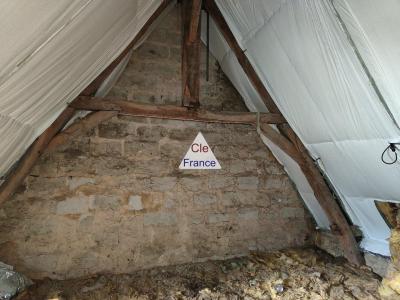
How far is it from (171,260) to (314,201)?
180 cm

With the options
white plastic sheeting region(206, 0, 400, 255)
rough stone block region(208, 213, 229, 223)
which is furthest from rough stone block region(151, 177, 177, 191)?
white plastic sheeting region(206, 0, 400, 255)

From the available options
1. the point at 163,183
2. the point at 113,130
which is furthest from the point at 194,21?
the point at 163,183

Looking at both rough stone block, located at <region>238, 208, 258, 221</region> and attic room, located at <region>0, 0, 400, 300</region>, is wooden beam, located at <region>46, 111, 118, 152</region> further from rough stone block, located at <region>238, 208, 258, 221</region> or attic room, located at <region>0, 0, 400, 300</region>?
rough stone block, located at <region>238, 208, 258, 221</region>

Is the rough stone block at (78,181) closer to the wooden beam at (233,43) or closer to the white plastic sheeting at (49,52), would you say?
the white plastic sheeting at (49,52)

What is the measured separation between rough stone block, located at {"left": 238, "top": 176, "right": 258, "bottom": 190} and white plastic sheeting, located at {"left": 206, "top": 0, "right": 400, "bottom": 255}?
18.3 inches

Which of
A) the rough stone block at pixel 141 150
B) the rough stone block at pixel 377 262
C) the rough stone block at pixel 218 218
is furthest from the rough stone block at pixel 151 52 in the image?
the rough stone block at pixel 377 262

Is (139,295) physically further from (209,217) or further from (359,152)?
(359,152)

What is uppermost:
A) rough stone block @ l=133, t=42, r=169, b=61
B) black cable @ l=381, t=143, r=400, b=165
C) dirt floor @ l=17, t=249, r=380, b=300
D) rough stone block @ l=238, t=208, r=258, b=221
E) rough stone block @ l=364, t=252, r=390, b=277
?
rough stone block @ l=133, t=42, r=169, b=61

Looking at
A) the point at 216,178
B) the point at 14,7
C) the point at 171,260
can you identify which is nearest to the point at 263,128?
the point at 216,178

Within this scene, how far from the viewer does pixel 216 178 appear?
3170 mm

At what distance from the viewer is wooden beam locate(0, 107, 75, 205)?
2.30 meters

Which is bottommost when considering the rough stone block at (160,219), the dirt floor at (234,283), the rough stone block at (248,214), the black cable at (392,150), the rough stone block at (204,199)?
the dirt floor at (234,283)

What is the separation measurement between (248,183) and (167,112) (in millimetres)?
1290

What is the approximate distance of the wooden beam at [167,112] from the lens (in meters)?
2.60
